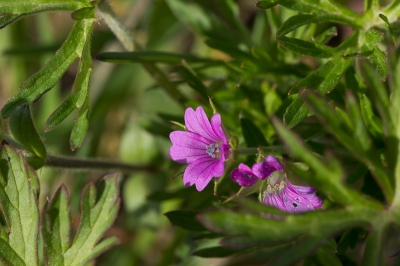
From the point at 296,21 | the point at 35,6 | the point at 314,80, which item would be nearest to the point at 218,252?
the point at 314,80

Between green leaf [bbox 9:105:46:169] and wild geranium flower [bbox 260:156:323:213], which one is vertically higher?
green leaf [bbox 9:105:46:169]

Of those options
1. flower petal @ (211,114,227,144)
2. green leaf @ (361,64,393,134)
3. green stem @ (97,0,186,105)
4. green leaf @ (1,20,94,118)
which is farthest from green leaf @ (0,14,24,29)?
green leaf @ (361,64,393,134)

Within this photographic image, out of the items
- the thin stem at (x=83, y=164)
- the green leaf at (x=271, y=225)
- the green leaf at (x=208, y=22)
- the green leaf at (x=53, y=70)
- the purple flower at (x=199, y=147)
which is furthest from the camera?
the green leaf at (x=208, y=22)

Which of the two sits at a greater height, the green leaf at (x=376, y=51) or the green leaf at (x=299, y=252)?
the green leaf at (x=376, y=51)

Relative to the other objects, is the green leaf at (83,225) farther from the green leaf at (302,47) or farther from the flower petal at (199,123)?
the green leaf at (302,47)

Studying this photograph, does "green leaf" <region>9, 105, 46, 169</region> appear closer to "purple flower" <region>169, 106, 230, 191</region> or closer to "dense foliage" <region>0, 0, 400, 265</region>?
"dense foliage" <region>0, 0, 400, 265</region>

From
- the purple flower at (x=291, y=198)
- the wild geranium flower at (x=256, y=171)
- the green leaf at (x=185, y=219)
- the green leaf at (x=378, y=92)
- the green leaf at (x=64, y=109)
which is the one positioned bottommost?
the green leaf at (x=185, y=219)

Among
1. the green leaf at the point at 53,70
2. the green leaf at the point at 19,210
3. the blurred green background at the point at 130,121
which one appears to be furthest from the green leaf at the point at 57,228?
the blurred green background at the point at 130,121

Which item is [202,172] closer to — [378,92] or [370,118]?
[378,92]
